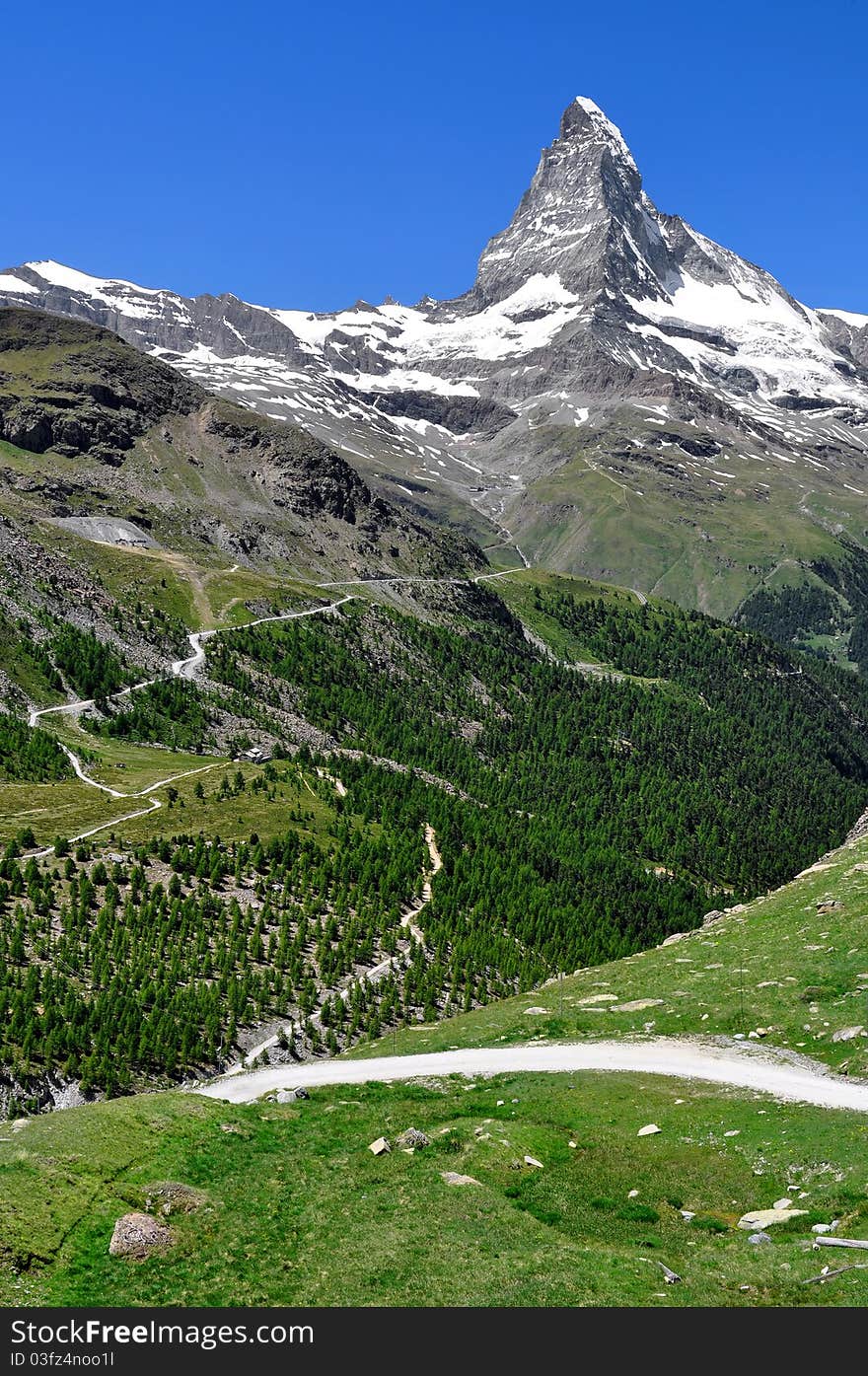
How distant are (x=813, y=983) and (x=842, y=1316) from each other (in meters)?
34.7

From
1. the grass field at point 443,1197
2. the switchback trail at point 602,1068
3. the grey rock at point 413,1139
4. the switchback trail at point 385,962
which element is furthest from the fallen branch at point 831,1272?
the switchback trail at point 385,962

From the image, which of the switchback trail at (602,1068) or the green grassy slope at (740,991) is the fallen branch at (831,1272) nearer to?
the switchback trail at (602,1068)

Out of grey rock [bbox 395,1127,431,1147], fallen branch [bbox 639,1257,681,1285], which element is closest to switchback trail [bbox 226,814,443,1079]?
grey rock [bbox 395,1127,431,1147]

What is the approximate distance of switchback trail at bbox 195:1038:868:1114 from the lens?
4416 cm

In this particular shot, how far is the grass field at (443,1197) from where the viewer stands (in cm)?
2845

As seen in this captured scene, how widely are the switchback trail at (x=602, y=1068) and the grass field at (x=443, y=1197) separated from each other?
244 centimetres

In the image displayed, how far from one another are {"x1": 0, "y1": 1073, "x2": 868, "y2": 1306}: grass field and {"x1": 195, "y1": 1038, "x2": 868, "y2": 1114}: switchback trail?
8.01 feet

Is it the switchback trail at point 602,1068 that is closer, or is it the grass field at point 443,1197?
the grass field at point 443,1197

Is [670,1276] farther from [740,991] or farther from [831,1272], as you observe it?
[740,991]

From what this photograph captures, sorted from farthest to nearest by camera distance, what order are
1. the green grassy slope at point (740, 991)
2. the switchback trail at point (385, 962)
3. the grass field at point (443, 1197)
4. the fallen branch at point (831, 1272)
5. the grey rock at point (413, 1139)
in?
Answer: the switchback trail at point (385, 962) < the green grassy slope at point (740, 991) < the grey rock at point (413, 1139) < the grass field at point (443, 1197) < the fallen branch at point (831, 1272)

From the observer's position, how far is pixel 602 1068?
5056 centimetres

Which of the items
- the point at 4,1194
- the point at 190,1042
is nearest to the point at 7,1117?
the point at 190,1042

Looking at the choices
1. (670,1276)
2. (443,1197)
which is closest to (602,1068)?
(443,1197)

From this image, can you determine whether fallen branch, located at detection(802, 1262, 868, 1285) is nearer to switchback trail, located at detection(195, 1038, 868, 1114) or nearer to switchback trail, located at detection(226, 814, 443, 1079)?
switchback trail, located at detection(195, 1038, 868, 1114)
